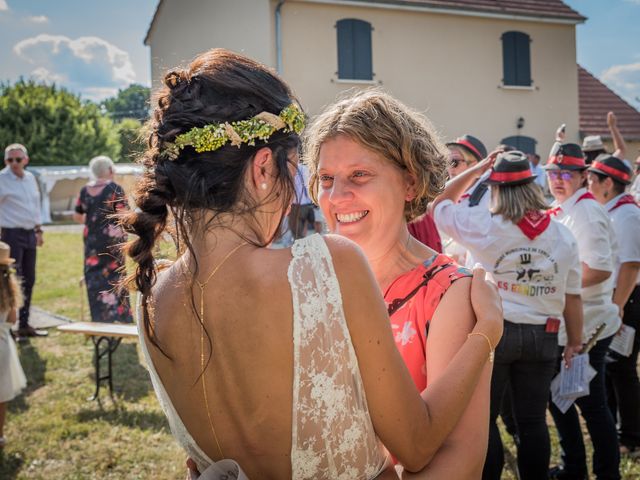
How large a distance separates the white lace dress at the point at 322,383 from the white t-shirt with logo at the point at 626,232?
3973 mm

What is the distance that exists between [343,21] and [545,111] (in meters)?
7.29

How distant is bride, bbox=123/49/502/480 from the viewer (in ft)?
4.42

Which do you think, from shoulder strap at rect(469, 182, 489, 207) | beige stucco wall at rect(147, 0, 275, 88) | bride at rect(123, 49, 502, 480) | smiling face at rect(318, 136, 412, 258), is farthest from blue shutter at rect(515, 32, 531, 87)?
bride at rect(123, 49, 502, 480)

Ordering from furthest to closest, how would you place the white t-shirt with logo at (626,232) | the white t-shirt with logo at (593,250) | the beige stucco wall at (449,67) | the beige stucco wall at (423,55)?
the beige stucco wall at (449,67) < the beige stucco wall at (423,55) < the white t-shirt with logo at (626,232) < the white t-shirt with logo at (593,250)

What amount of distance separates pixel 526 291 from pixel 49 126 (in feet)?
121

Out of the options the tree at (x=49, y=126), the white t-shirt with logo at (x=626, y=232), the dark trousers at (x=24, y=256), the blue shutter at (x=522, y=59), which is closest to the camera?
the white t-shirt with logo at (x=626, y=232)

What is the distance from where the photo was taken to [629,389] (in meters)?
4.88

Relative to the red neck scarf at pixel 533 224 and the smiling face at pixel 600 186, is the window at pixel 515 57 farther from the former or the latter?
the red neck scarf at pixel 533 224

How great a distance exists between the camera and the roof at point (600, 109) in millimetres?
20250

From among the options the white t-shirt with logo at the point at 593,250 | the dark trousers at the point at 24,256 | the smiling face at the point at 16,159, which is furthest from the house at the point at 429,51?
the white t-shirt with logo at the point at 593,250

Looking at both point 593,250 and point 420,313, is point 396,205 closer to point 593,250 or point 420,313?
point 420,313

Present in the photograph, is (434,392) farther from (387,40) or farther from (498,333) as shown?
(387,40)

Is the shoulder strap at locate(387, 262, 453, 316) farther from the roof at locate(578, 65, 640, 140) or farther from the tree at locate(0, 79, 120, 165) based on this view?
the tree at locate(0, 79, 120, 165)

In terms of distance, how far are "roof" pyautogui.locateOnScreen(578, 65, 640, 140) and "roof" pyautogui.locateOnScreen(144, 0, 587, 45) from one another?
3333mm
